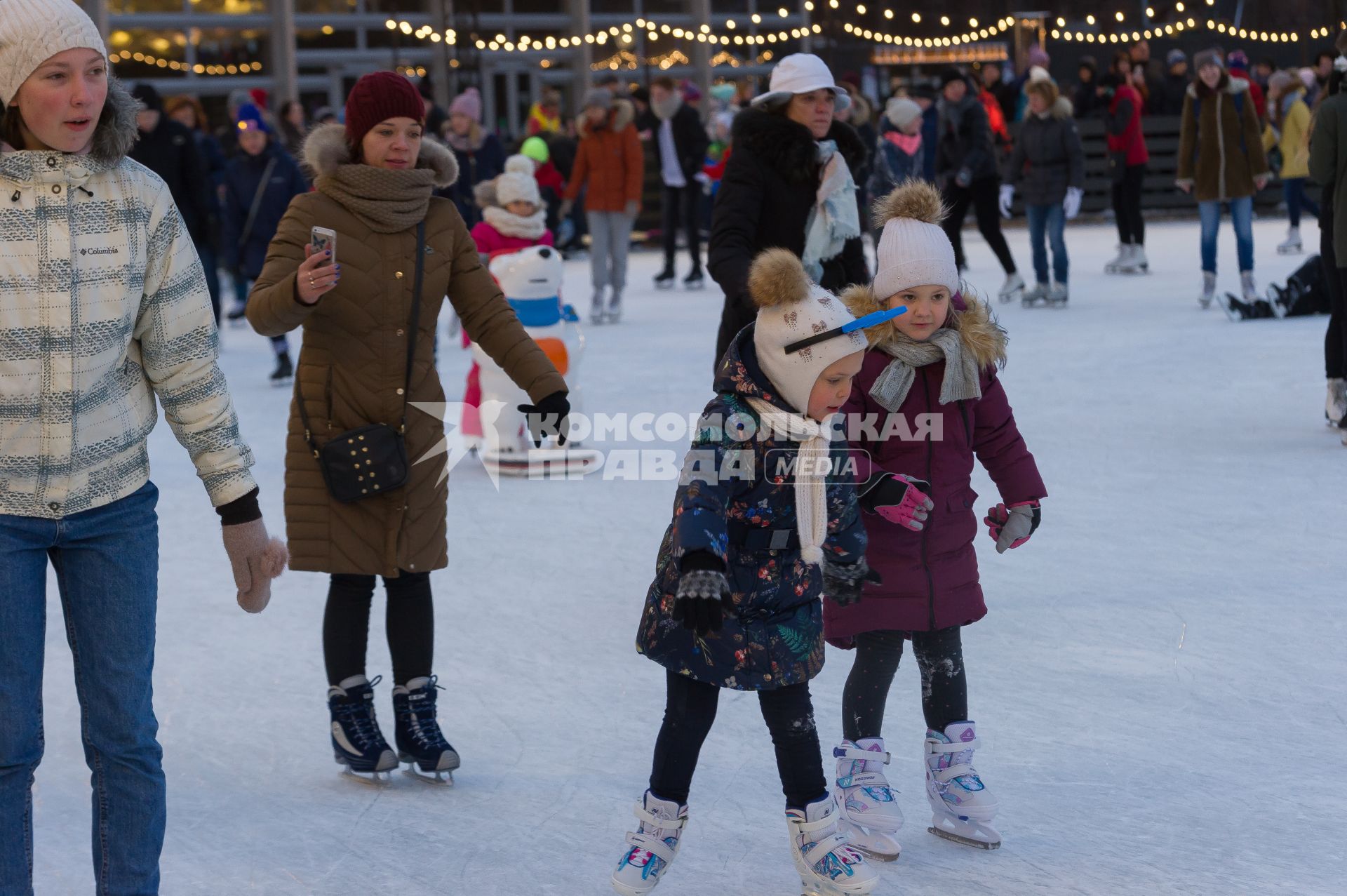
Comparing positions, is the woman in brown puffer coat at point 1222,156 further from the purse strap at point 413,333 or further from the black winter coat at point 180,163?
the purse strap at point 413,333

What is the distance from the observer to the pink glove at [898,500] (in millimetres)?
2582

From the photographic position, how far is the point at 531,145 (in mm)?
12336

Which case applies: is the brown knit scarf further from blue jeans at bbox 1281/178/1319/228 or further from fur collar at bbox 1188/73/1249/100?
blue jeans at bbox 1281/178/1319/228

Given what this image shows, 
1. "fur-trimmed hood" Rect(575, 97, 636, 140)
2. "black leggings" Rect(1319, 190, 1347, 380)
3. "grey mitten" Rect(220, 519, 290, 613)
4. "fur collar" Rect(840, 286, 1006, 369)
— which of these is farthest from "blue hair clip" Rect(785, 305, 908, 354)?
"fur-trimmed hood" Rect(575, 97, 636, 140)

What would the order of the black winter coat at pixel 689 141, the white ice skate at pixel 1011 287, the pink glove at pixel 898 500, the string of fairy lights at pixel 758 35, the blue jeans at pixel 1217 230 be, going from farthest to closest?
the string of fairy lights at pixel 758 35 < the black winter coat at pixel 689 141 < the white ice skate at pixel 1011 287 < the blue jeans at pixel 1217 230 < the pink glove at pixel 898 500

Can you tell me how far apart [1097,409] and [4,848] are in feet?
17.6

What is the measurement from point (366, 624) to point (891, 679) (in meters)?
1.04

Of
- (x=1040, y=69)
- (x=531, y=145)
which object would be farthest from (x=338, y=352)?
(x=531, y=145)

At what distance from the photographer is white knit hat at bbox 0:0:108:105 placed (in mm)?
1989

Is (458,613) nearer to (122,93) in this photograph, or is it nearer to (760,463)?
(760,463)

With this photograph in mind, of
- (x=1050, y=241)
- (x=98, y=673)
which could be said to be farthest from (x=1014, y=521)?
(x=1050, y=241)

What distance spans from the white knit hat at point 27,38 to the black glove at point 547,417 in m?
1.08

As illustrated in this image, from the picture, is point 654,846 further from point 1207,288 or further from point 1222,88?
point 1222,88

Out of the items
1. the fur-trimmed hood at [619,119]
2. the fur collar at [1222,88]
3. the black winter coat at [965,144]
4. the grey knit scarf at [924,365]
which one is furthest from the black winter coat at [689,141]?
the grey knit scarf at [924,365]
